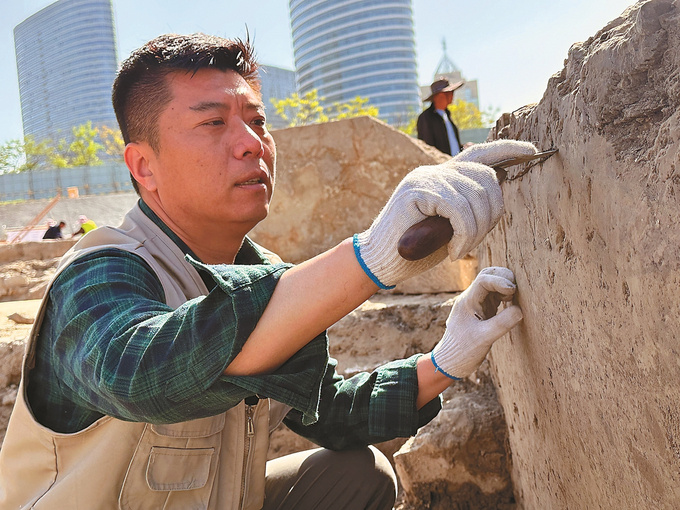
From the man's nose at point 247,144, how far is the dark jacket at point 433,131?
12.5 feet

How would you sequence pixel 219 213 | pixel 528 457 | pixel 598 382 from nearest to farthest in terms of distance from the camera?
pixel 598 382 < pixel 219 213 < pixel 528 457

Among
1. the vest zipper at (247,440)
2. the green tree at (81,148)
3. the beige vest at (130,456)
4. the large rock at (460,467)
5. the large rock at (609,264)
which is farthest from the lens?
the green tree at (81,148)

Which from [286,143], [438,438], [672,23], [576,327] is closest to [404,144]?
[286,143]

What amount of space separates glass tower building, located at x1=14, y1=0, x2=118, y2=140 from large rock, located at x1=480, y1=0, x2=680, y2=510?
6342cm

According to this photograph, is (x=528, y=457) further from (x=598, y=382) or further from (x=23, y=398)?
(x=23, y=398)

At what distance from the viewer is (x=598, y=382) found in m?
1.05

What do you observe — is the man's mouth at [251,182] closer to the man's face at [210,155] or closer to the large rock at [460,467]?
the man's face at [210,155]

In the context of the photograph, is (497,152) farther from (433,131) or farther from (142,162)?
(433,131)

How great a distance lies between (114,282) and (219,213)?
373 mm

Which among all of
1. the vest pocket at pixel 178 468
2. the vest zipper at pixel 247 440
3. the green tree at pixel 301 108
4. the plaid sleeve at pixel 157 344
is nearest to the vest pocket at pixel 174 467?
the vest pocket at pixel 178 468

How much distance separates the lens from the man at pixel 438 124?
5.04m

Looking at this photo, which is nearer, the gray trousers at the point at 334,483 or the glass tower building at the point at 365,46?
the gray trousers at the point at 334,483

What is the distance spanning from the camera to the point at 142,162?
151 cm

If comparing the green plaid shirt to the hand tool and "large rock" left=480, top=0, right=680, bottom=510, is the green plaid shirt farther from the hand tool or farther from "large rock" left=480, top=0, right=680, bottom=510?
"large rock" left=480, top=0, right=680, bottom=510
